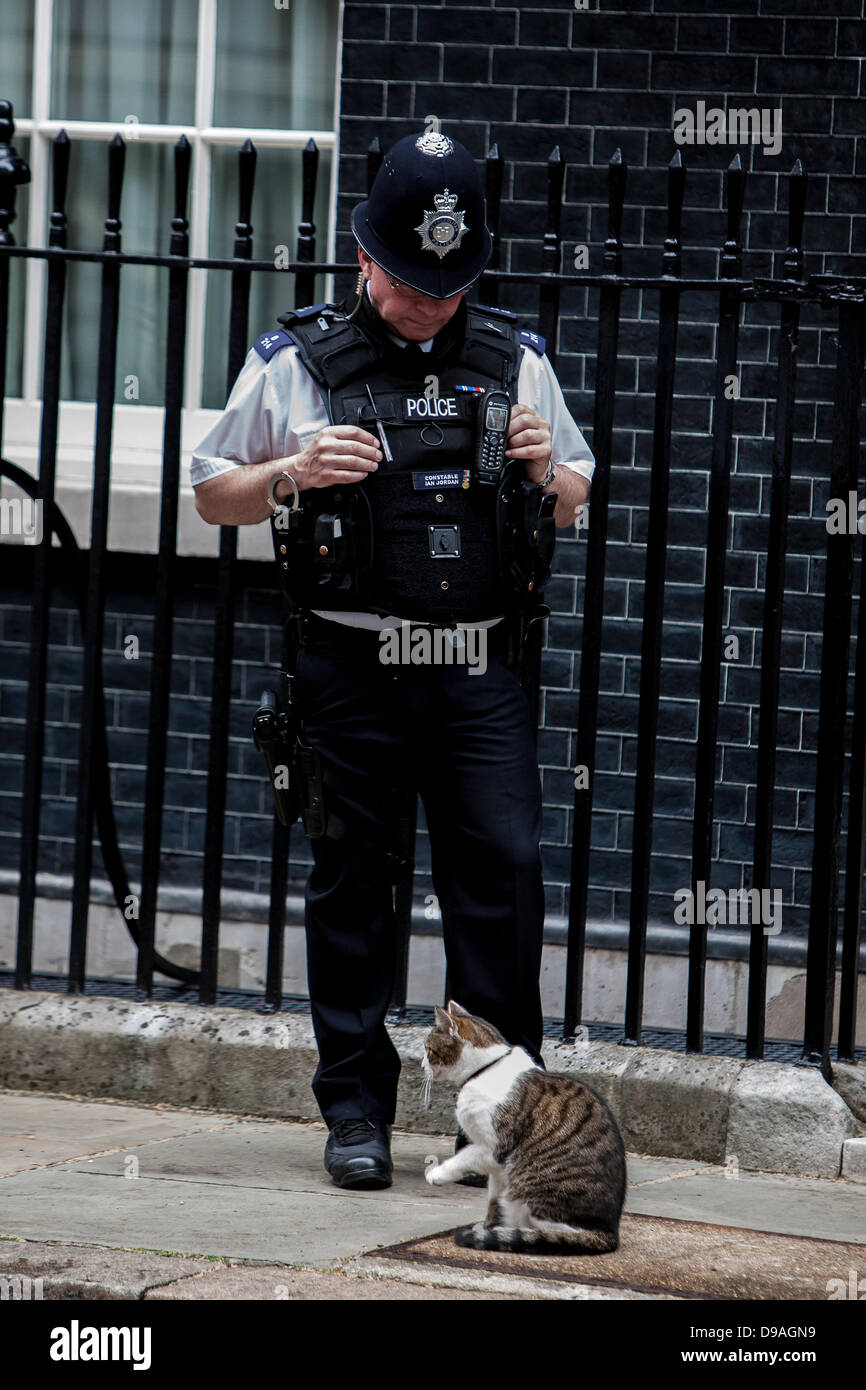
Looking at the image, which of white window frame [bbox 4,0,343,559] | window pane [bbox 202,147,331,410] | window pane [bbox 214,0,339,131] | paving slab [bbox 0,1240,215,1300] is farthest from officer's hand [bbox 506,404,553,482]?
window pane [bbox 214,0,339,131]

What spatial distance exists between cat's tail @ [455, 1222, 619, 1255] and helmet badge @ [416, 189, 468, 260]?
2097 millimetres

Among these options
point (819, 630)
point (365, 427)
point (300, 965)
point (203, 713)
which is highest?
point (365, 427)

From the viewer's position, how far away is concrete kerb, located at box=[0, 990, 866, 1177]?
4605 millimetres

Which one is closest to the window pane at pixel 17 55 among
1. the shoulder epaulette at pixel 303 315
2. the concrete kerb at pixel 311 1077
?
the shoulder epaulette at pixel 303 315

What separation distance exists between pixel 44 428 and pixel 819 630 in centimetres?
293

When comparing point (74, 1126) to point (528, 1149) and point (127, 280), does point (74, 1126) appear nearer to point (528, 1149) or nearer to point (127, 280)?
point (528, 1149)

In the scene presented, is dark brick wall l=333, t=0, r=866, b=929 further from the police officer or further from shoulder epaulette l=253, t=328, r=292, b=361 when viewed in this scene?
shoulder epaulette l=253, t=328, r=292, b=361

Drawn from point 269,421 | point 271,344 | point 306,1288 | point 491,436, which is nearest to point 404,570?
point 491,436

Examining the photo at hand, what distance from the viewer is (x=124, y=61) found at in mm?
7215

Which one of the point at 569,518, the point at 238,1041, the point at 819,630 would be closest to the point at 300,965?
the point at 238,1041

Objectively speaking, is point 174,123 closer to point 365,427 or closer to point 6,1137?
point 365,427

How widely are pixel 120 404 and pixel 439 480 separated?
3.52 metres

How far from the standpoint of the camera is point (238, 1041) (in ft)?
16.4

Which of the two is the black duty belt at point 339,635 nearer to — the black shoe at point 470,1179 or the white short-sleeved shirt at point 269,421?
the white short-sleeved shirt at point 269,421
